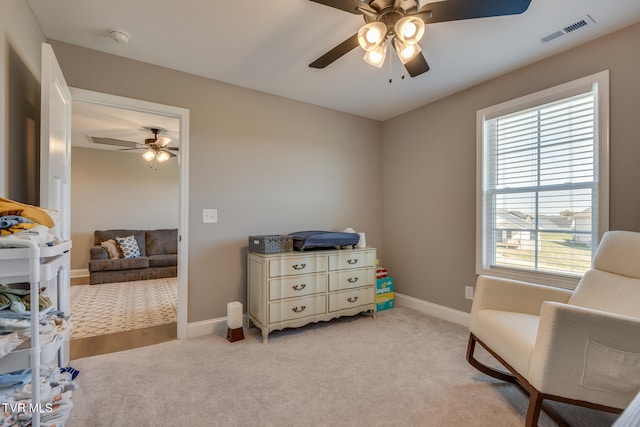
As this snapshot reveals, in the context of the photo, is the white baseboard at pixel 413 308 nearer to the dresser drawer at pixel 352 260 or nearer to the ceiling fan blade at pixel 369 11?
the dresser drawer at pixel 352 260

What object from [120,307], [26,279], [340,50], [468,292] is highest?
[340,50]

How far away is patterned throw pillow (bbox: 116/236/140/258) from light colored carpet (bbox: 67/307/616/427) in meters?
3.39

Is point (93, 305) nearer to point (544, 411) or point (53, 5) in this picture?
point (53, 5)

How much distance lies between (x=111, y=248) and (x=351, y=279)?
442cm

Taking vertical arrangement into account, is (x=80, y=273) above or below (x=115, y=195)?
below

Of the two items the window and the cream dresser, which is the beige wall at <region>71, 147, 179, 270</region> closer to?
the cream dresser

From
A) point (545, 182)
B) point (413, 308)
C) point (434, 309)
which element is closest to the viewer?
point (545, 182)

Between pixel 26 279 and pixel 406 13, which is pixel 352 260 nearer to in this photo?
pixel 406 13

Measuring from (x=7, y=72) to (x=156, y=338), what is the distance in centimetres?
214

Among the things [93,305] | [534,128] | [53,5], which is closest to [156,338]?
[93,305]

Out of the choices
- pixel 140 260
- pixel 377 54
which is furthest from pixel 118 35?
pixel 140 260

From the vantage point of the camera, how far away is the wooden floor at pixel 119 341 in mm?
2326

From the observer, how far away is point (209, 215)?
274cm

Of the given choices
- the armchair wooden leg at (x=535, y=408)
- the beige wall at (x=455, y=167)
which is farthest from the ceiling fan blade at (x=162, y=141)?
the armchair wooden leg at (x=535, y=408)
